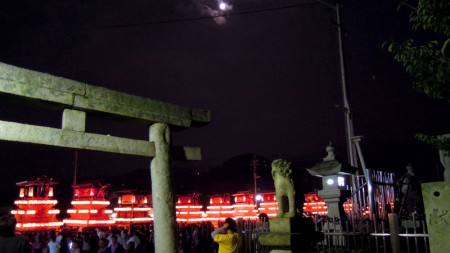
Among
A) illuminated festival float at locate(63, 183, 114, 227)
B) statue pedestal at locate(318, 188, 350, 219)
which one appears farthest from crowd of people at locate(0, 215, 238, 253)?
illuminated festival float at locate(63, 183, 114, 227)

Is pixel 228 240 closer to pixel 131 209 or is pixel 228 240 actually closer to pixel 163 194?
pixel 163 194

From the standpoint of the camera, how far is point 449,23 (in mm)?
6344

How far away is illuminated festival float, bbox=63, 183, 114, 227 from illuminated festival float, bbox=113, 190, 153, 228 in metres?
3.73

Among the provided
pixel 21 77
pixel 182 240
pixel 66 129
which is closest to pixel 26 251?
pixel 66 129

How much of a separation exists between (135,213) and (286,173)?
36515 mm

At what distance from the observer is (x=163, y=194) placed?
724 cm

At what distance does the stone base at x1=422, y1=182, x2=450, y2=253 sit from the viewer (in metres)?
5.02

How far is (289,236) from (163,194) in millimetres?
2842

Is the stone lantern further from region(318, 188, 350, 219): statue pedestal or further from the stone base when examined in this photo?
the stone base

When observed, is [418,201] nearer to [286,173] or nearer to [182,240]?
[286,173]

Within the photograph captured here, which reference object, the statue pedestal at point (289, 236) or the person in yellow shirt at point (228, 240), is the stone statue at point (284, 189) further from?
the person in yellow shirt at point (228, 240)

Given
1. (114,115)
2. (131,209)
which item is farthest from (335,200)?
(131,209)

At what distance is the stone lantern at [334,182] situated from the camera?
39.2 feet

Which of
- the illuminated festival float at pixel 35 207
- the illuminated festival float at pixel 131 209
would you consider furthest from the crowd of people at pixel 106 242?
the illuminated festival float at pixel 131 209
